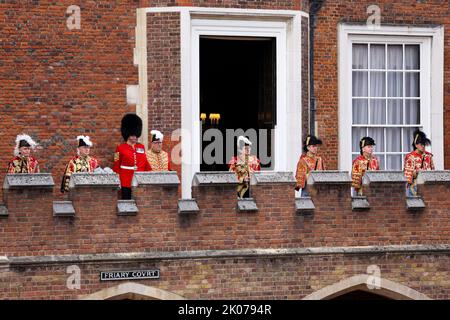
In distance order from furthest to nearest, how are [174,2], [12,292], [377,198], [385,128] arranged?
[385,128], [174,2], [377,198], [12,292]

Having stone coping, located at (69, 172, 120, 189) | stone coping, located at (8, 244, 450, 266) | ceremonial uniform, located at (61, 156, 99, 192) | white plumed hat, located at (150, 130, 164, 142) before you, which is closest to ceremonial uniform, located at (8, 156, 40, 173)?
ceremonial uniform, located at (61, 156, 99, 192)

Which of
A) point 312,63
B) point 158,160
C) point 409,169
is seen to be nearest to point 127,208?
point 158,160

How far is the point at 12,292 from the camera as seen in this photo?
23.0 m

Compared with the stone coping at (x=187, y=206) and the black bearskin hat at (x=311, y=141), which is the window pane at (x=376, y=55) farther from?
the stone coping at (x=187, y=206)

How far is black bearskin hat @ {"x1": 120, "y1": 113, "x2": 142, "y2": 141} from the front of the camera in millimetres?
26656

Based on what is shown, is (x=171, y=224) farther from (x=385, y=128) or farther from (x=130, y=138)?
(x=385, y=128)

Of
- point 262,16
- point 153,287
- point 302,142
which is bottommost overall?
point 153,287

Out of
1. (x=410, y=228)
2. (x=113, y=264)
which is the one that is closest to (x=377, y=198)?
(x=410, y=228)

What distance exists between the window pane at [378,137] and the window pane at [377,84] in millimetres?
597

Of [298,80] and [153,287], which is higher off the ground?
[298,80]

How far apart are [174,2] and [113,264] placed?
212 inches

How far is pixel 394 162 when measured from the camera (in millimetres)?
29656

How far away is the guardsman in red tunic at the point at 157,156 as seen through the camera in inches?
1017

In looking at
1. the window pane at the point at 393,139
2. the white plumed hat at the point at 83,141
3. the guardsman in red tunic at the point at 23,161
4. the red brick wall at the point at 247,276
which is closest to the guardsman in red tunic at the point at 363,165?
the red brick wall at the point at 247,276
